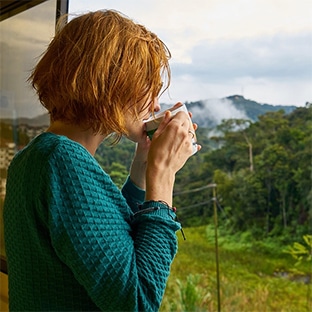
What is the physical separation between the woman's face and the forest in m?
0.59

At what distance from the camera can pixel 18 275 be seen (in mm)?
857

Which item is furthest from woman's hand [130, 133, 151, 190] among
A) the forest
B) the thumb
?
the forest

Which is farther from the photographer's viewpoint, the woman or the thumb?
the thumb

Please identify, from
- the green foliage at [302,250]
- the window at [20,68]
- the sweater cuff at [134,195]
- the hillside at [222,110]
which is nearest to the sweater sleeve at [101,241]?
the sweater cuff at [134,195]

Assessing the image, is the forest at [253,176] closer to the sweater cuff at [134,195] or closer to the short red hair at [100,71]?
the sweater cuff at [134,195]

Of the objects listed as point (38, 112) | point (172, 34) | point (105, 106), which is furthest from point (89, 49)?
point (38, 112)

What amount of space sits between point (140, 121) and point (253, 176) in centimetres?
71

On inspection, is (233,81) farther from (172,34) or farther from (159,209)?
(159,209)

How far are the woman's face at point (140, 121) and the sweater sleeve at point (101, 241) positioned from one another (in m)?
0.14

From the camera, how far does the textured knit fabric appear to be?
2.40 ft

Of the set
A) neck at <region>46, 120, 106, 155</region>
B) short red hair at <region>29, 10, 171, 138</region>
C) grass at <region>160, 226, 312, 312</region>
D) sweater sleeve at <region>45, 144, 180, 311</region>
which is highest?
short red hair at <region>29, 10, 171, 138</region>

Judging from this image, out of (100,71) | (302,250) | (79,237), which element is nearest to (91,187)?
(79,237)

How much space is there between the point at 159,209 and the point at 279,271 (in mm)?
804

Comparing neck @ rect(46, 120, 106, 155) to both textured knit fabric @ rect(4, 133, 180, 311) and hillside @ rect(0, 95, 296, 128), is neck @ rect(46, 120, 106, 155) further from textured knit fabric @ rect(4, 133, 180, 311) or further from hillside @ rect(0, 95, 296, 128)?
hillside @ rect(0, 95, 296, 128)
